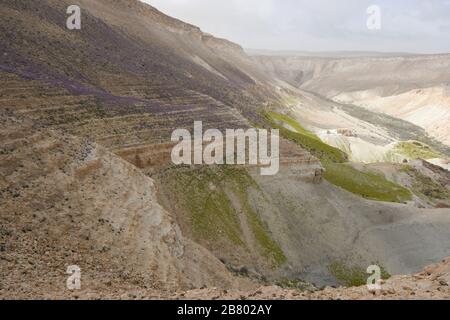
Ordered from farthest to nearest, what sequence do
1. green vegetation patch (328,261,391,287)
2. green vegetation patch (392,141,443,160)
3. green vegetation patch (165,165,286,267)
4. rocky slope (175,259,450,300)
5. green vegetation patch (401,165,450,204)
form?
green vegetation patch (392,141,443,160) < green vegetation patch (401,165,450,204) < green vegetation patch (328,261,391,287) < green vegetation patch (165,165,286,267) < rocky slope (175,259,450,300)

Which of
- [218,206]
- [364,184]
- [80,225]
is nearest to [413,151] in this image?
[364,184]

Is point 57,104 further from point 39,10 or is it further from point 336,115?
point 336,115

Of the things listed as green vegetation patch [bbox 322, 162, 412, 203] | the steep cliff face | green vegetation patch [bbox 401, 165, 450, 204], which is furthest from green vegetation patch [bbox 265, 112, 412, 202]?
the steep cliff face

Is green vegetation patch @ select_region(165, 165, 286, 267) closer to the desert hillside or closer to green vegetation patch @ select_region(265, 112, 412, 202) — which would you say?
the desert hillside

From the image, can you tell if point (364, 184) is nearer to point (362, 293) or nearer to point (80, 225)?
point (80, 225)
